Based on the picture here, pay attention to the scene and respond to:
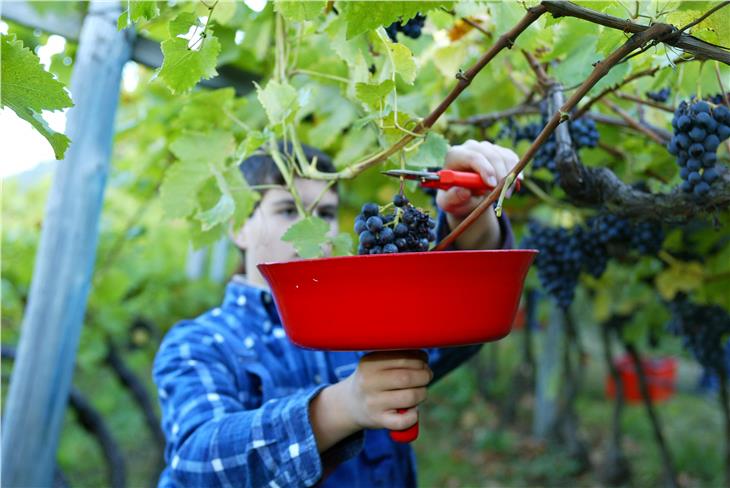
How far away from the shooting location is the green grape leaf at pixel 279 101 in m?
0.99

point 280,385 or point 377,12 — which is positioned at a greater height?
point 377,12

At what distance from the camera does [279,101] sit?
1.00 metres

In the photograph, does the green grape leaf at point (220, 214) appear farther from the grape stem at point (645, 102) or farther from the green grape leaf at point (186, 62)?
the grape stem at point (645, 102)

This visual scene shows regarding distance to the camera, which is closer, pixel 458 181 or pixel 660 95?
pixel 458 181

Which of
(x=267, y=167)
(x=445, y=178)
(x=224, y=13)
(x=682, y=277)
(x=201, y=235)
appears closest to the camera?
(x=445, y=178)

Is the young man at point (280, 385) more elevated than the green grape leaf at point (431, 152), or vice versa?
the green grape leaf at point (431, 152)

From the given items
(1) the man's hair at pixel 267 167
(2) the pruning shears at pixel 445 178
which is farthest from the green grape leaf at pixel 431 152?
(1) the man's hair at pixel 267 167

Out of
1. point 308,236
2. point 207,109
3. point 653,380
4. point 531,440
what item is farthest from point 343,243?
point 653,380

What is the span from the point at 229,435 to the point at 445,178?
484 millimetres

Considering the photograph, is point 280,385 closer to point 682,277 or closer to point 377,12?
point 377,12

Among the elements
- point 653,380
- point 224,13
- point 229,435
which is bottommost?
point 653,380

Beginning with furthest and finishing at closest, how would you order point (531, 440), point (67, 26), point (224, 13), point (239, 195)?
point (531, 440)
point (67, 26)
point (224, 13)
point (239, 195)

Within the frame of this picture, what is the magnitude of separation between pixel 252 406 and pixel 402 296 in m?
0.66

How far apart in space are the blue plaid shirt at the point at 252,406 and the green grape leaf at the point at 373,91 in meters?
0.37
